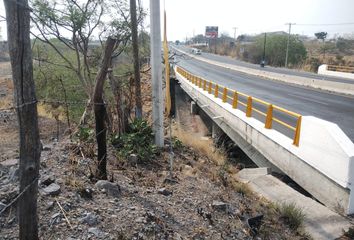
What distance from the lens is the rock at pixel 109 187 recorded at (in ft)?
16.2

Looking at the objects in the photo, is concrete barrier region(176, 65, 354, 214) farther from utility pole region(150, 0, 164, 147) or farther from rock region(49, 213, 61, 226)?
rock region(49, 213, 61, 226)

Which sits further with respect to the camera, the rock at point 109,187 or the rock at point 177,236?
the rock at point 109,187

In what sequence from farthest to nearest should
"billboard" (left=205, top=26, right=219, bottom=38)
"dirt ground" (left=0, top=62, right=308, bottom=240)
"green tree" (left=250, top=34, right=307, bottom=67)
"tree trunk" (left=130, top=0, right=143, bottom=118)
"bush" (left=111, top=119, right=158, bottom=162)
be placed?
"billboard" (left=205, top=26, right=219, bottom=38) → "green tree" (left=250, top=34, right=307, bottom=67) → "tree trunk" (left=130, top=0, right=143, bottom=118) → "bush" (left=111, top=119, right=158, bottom=162) → "dirt ground" (left=0, top=62, right=308, bottom=240)

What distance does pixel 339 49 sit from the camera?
3120 inches

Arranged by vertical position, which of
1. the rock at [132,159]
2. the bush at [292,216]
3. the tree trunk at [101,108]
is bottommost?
the bush at [292,216]

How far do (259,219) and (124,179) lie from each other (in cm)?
240

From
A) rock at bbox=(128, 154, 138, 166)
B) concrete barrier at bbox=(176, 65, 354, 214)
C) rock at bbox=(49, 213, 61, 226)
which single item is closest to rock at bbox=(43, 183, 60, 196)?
rock at bbox=(49, 213, 61, 226)

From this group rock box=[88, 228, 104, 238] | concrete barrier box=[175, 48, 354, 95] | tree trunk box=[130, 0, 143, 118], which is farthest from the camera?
concrete barrier box=[175, 48, 354, 95]

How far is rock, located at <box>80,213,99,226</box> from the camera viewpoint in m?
3.96

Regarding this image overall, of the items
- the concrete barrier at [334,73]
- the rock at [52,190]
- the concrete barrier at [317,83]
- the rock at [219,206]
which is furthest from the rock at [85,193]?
the concrete barrier at [334,73]

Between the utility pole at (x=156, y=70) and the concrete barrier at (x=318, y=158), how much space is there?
9.87ft

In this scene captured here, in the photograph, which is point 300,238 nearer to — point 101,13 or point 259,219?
point 259,219

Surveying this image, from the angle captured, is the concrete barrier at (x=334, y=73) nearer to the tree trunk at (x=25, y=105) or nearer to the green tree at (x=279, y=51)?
the green tree at (x=279, y=51)

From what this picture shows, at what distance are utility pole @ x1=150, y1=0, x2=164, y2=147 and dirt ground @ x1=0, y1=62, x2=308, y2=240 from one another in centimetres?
147
